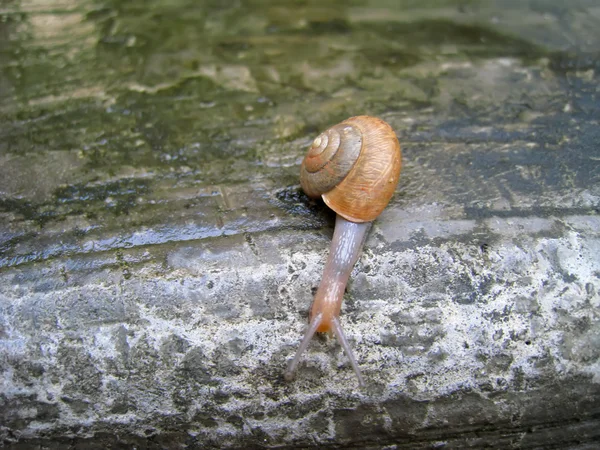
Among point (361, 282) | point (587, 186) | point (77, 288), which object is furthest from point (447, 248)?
point (77, 288)

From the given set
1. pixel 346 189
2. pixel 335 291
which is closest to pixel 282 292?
pixel 335 291

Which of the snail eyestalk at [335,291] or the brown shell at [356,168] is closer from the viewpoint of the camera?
the snail eyestalk at [335,291]

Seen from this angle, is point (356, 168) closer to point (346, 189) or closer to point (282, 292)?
point (346, 189)

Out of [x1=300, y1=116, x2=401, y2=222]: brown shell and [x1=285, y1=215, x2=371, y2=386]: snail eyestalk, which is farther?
[x1=300, y1=116, x2=401, y2=222]: brown shell

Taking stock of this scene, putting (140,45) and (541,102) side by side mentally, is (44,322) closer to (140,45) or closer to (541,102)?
(140,45)

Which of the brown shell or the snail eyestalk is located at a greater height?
the brown shell

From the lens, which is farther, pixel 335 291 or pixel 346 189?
pixel 346 189

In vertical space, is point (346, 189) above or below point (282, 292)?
above
